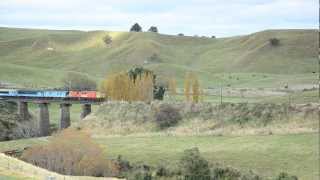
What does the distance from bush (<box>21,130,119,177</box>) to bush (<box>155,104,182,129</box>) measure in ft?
77.8

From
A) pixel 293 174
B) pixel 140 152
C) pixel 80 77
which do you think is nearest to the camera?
pixel 293 174

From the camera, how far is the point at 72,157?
65.9 m

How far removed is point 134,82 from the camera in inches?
4847

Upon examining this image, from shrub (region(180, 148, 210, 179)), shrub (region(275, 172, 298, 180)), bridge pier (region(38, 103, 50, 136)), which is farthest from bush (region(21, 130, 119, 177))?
bridge pier (region(38, 103, 50, 136))

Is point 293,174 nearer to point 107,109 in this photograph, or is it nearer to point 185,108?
point 185,108

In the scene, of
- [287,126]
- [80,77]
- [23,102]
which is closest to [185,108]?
[287,126]

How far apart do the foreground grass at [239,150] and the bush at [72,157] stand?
4.74 m

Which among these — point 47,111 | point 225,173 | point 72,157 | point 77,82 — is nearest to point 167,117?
point 47,111

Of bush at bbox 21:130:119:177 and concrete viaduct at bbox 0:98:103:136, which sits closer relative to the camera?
bush at bbox 21:130:119:177

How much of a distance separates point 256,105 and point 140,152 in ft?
82.8

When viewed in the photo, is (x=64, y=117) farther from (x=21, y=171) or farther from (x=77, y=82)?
(x=77, y=82)

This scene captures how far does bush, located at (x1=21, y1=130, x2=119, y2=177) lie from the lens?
210 ft

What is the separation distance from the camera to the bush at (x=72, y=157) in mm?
63969

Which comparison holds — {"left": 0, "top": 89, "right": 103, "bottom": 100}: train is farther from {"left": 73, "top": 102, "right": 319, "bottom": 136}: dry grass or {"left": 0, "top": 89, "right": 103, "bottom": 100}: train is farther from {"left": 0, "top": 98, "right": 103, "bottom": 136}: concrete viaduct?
{"left": 73, "top": 102, "right": 319, "bottom": 136}: dry grass
